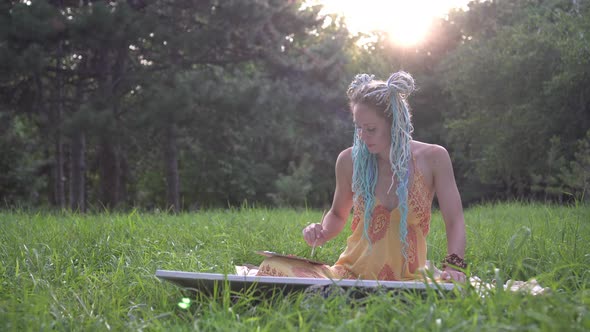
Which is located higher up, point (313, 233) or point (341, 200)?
point (341, 200)

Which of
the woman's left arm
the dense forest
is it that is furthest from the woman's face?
the dense forest

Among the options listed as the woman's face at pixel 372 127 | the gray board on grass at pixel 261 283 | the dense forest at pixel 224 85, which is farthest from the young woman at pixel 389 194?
the dense forest at pixel 224 85

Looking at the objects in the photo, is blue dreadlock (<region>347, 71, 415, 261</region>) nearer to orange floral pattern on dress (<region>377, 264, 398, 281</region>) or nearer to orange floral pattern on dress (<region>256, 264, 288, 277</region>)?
orange floral pattern on dress (<region>377, 264, 398, 281</region>)

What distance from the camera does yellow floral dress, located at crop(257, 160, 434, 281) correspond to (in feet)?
10.1

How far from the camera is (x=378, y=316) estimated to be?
2.30 m

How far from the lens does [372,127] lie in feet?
10.0

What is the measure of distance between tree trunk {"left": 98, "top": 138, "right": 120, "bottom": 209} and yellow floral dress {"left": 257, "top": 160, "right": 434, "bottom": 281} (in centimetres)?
1246

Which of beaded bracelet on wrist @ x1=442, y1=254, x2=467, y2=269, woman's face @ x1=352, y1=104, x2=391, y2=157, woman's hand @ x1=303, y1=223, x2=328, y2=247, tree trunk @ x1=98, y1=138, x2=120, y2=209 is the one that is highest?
woman's face @ x1=352, y1=104, x2=391, y2=157

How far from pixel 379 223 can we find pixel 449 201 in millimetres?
360

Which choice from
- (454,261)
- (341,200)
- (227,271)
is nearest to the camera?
(454,261)

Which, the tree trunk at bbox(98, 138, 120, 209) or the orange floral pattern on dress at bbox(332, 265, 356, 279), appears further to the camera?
the tree trunk at bbox(98, 138, 120, 209)

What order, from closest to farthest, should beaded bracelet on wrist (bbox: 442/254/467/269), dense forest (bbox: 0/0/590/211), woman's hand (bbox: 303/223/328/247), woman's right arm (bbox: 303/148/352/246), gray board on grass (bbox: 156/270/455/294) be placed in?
gray board on grass (bbox: 156/270/455/294) < beaded bracelet on wrist (bbox: 442/254/467/269) < woman's hand (bbox: 303/223/328/247) < woman's right arm (bbox: 303/148/352/246) < dense forest (bbox: 0/0/590/211)

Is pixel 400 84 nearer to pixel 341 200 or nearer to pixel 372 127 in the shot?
pixel 372 127

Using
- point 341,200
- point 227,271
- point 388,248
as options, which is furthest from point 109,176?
point 388,248
